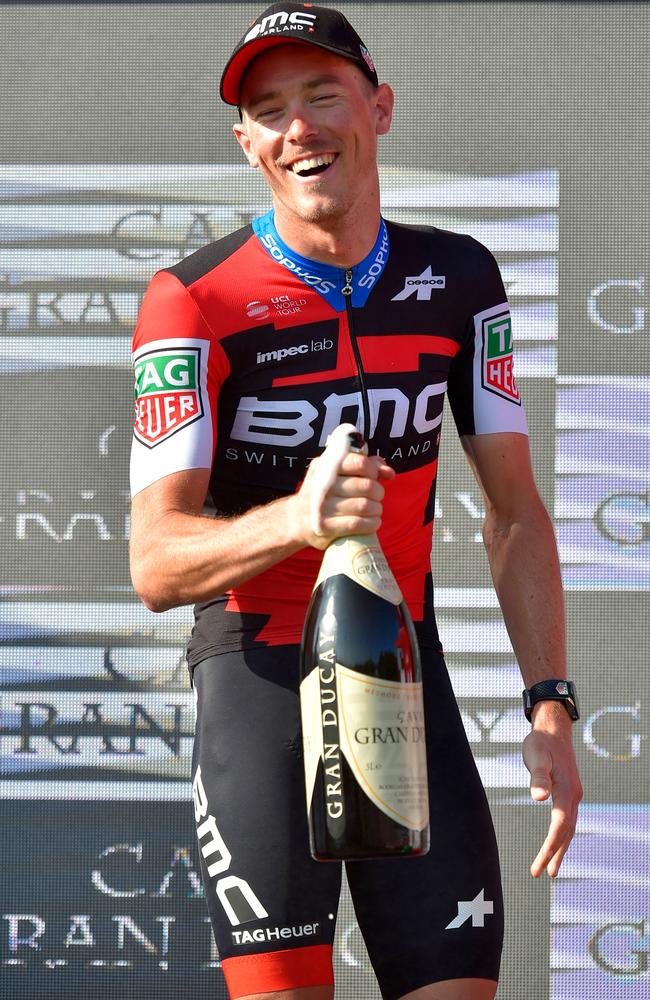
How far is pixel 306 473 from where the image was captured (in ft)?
4.85

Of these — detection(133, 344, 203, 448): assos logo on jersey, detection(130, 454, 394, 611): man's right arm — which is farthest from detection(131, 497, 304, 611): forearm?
detection(133, 344, 203, 448): assos logo on jersey

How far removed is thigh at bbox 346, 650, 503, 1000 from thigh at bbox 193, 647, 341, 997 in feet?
0.20

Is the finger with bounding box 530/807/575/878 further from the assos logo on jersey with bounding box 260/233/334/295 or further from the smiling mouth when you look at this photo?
the smiling mouth

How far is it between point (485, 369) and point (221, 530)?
61cm

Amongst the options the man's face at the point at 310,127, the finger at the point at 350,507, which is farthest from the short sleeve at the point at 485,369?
the finger at the point at 350,507

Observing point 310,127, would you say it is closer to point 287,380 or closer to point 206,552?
point 287,380

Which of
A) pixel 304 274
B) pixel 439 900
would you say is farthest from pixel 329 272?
pixel 439 900

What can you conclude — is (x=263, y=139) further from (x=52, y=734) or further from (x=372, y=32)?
(x=52, y=734)

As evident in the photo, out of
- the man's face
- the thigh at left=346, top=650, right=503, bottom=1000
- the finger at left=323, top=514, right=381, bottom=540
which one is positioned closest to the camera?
the finger at left=323, top=514, right=381, bottom=540

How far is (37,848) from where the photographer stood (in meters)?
2.88

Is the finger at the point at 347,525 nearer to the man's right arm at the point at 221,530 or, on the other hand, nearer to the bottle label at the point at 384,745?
the man's right arm at the point at 221,530

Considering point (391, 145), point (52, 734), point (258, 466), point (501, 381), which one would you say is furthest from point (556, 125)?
point (52, 734)

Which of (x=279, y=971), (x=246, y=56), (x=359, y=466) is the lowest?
(x=279, y=971)

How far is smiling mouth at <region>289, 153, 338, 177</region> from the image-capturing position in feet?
5.32
